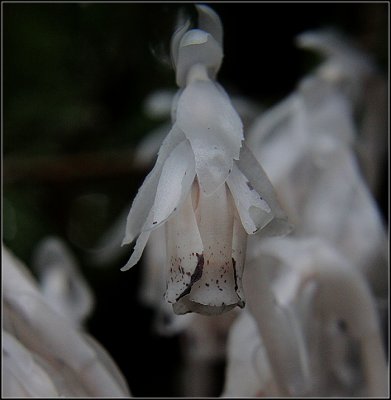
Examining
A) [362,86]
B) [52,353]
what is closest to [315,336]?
[52,353]

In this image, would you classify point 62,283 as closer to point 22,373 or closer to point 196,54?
point 22,373

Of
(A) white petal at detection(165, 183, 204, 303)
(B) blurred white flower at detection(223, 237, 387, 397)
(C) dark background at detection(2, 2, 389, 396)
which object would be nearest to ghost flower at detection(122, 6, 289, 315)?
(A) white petal at detection(165, 183, 204, 303)

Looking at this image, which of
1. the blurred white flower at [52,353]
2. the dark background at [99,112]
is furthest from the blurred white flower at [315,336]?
the dark background at [99,112]

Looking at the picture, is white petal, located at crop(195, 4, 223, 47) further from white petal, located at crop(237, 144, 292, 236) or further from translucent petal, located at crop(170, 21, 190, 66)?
white petal, located at crop(237, 144, 292, 236)

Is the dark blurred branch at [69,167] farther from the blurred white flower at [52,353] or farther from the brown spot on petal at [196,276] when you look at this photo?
the brown spot on petal at [196,276]

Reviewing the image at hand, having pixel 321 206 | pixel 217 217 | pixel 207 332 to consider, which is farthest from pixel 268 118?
pixel 217 217

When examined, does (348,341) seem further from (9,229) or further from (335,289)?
(9,229)
